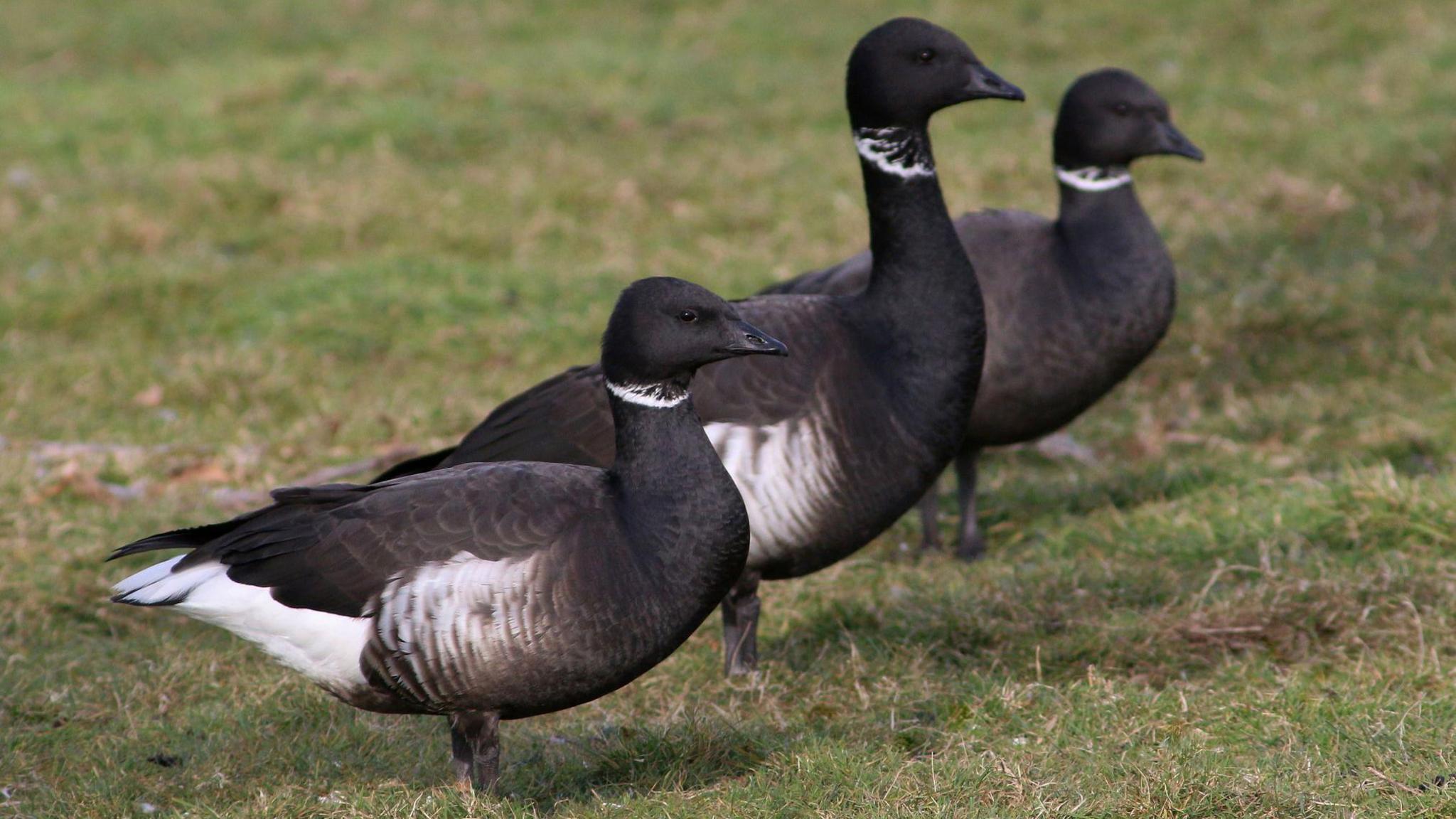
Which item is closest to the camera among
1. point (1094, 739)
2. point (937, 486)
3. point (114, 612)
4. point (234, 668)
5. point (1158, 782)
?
point (1158, 782)

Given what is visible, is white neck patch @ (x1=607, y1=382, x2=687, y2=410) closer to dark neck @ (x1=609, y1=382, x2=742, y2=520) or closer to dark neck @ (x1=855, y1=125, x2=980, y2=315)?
dark neck @ (x1=609, y1=382, x2=742, y2=520)

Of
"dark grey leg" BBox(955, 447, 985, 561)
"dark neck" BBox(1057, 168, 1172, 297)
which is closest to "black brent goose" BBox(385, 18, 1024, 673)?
"dark neck" BBox(1057, 168, 1172, 297)

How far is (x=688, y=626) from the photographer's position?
14.2ft

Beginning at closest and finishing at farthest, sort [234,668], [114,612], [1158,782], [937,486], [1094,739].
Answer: [1158,782]
[1094,739]
[234,668]
[114,612]
[937,486]

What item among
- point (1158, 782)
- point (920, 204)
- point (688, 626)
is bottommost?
point (1158, 782)

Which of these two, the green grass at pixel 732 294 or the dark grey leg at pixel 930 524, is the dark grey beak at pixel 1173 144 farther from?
the dark grey leg at pixel 930 524

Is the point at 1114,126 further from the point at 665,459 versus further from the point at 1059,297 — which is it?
the point at 665,459

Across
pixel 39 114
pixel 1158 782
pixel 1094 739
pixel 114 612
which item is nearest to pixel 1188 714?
pixel 1094 739

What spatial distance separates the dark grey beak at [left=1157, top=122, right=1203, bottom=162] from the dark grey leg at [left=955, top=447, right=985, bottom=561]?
5.69ft

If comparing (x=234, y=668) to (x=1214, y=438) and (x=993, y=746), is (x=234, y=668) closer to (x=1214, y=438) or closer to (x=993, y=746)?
(x=993, y=746)

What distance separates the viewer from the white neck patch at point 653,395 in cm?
452

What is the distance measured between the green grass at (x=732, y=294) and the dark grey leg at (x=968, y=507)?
0.12 meters

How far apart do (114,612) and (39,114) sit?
7503 millimetres

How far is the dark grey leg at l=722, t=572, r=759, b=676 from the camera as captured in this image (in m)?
5.42
